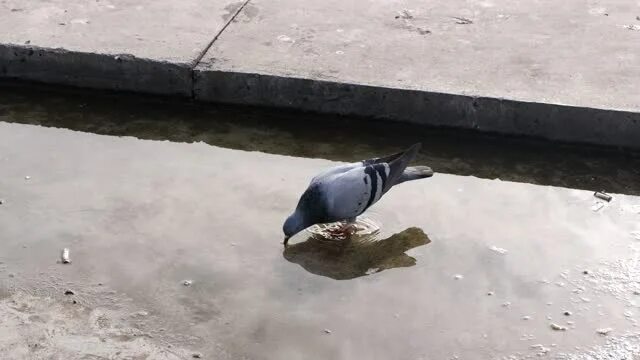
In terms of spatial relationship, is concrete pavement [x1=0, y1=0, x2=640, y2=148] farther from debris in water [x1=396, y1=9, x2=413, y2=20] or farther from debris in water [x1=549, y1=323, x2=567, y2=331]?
debris in water [x1=549, y1=323, x2=567, y2=331]

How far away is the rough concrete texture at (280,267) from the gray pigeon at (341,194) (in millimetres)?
176

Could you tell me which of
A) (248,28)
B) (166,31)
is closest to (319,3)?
(248,28)

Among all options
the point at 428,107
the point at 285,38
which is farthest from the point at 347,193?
the point at 285,38

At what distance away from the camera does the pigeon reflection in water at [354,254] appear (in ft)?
11.5

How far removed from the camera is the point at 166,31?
195 inches

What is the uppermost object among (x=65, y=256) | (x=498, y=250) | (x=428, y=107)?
(x=428, y=107)

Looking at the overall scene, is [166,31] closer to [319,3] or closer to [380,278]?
[319,3]

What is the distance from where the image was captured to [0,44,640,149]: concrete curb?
425cm

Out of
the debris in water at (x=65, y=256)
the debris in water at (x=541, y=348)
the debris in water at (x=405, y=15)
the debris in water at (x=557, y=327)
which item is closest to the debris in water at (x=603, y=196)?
the debris in water at (x=557, y=327)

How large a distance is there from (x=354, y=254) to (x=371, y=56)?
1514mm

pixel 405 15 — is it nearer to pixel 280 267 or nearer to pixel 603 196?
pixel 603 196

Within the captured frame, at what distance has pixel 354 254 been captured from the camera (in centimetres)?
359

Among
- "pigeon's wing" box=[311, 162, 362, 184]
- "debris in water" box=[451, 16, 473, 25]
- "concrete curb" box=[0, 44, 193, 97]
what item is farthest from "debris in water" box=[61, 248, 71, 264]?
"debris in water" box=[451, 16, 473, 25]

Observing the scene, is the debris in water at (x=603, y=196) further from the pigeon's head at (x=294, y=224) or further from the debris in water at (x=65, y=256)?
the debris in water at (x=65, y=256)
